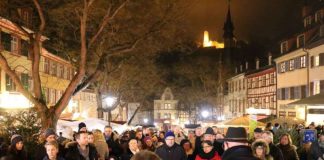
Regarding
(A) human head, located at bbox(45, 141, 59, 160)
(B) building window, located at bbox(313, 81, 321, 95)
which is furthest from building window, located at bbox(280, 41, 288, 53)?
(A) human head, located at bbox(45, 141, 59, 160)

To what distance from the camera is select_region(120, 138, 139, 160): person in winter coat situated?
37.7 feet

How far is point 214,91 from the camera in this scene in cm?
7931

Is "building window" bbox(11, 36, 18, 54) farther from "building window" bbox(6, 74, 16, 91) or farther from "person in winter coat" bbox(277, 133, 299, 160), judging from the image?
"person in winter coat" bbox(277, 133, 299, 160)

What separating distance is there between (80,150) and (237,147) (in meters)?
4.72

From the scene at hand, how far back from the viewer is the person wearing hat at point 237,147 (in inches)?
211

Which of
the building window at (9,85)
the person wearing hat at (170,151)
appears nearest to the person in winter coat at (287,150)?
the person wearing hat at (170,151)

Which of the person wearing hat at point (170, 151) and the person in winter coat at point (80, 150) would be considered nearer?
the person in winter coat at point (80, 150)

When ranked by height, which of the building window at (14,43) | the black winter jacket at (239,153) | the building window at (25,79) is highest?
the building window at (14,43)

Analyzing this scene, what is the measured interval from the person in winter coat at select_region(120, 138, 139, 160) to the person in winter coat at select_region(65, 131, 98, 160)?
172 cm

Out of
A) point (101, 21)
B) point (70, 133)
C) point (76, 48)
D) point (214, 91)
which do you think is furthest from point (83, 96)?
point (70, 133)

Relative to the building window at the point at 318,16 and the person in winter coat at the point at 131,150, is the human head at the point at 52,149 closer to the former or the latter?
the person in winter coat at the point at 131,150

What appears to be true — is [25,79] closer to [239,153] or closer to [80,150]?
[80,150]

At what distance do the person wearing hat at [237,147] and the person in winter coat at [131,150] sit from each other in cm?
562

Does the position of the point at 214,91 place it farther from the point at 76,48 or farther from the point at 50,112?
the point at 50,112
